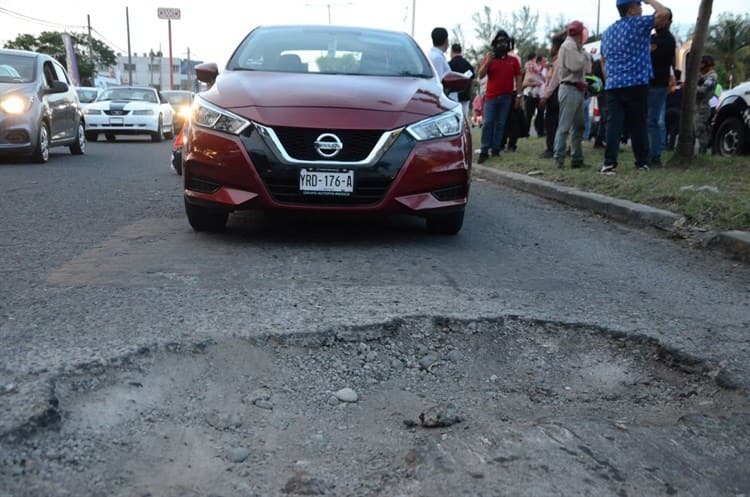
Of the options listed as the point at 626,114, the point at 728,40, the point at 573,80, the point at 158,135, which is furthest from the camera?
the point at 728,40

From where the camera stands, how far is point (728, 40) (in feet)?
147

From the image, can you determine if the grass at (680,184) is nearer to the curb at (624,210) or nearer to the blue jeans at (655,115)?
the curb at (624,210)

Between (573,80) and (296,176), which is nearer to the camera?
(296,176)

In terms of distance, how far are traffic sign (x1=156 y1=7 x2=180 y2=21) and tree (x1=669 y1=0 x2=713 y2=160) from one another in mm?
43240

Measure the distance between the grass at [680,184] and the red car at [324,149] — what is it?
6.21 ft

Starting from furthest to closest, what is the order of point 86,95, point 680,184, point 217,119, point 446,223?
point 86,95
point 680,184
point 446,223
point 217,119

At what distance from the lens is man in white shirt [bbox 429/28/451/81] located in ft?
32.4

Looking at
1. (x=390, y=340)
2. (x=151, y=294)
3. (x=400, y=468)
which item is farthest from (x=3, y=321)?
(x=400, y=468)

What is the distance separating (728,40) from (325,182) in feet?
155

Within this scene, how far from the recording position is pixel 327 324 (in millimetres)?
2838

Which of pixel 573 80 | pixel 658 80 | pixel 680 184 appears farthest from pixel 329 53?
pixel 658 80

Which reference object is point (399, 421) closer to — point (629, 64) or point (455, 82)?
point (455, 82)

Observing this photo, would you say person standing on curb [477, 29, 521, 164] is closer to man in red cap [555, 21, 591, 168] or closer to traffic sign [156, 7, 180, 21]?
man in red cap [555, 21, 591, 168]

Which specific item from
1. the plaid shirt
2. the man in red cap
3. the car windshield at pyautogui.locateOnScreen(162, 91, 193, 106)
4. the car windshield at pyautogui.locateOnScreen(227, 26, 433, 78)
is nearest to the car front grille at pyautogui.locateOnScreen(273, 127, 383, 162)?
the car windshield at pyautogui.locateOnScreen(227, 26, 433, 78)
